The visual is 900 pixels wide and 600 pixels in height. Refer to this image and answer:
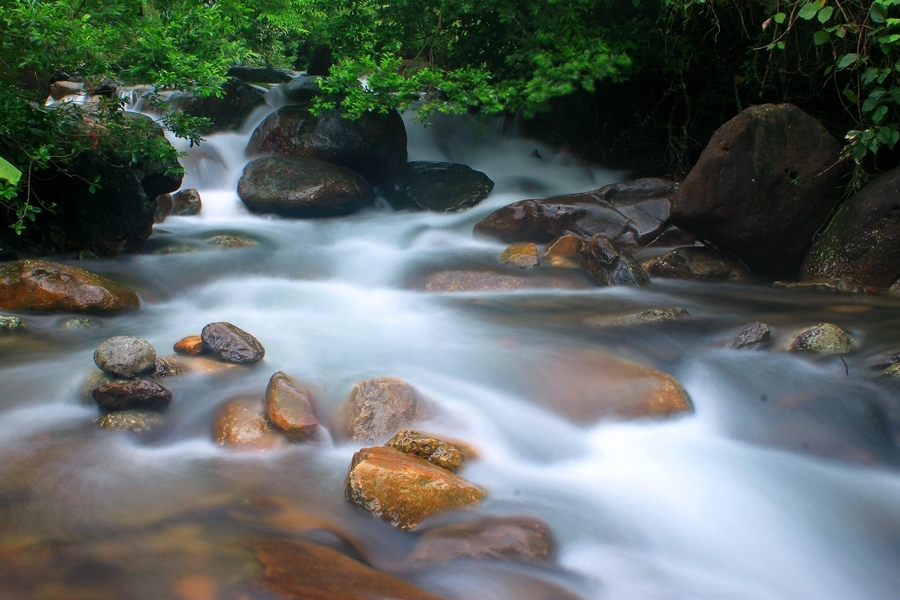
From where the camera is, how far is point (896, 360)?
4559 millimetres

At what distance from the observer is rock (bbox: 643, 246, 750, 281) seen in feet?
23.9

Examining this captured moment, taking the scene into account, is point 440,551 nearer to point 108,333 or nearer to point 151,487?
point 151,487

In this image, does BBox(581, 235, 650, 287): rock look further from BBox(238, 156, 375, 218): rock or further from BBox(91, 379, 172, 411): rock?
BBox(91, 379, 172, 411): rock

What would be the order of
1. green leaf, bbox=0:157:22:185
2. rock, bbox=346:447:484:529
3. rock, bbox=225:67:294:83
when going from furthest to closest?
rock, bbox=225:67:294:83 < rock, bbox=346:447:484:529 < green leaf, bbox=0:157:22:185

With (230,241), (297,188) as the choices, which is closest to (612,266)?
(230,241)

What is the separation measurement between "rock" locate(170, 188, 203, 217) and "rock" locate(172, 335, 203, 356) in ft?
15.0

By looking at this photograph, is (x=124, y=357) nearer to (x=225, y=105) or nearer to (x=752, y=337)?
(x=752, y=337)

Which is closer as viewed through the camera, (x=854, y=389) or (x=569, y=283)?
(x=854, y=389)

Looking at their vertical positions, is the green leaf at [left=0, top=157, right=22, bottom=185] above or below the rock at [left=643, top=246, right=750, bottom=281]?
above

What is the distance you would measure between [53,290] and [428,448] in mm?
3585

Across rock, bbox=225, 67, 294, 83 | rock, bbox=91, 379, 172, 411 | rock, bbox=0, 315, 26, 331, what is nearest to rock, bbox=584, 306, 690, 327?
rock, bbox=91, 379, 172, 411

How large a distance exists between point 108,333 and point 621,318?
4.07 meters

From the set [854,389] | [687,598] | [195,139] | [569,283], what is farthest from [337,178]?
[687,598]

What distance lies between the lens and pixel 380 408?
4.14m
